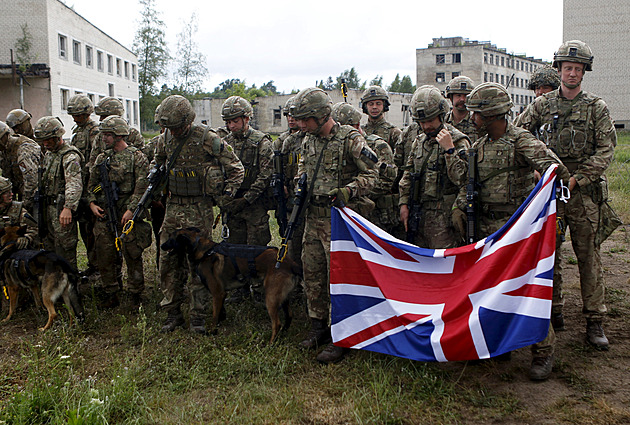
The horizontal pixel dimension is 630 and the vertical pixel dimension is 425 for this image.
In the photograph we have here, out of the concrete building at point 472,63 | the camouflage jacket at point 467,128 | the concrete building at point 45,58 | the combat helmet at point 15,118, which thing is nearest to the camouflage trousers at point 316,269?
the camouflage jacket at point 467,128

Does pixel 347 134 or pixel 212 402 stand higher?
pixel 347 134

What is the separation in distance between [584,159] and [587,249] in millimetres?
924

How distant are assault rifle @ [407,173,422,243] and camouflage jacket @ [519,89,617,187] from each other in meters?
1.48

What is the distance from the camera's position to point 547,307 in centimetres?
440

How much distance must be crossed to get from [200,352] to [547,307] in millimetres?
3228

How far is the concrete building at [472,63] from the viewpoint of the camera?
6981cm

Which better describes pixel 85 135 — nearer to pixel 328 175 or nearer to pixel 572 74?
pixel 328 175

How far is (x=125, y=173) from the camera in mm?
6992

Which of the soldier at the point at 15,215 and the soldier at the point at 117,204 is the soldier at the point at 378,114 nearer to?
the soldier at the point at 117,204

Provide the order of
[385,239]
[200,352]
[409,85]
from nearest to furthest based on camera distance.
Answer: [385,239]
[200,352]
[409,85]

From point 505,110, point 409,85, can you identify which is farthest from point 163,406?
point 409,85

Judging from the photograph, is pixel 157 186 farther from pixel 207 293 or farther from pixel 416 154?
pixel 416 154

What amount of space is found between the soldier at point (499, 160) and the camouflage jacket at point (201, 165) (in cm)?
263

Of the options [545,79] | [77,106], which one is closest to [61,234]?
[77,106]
